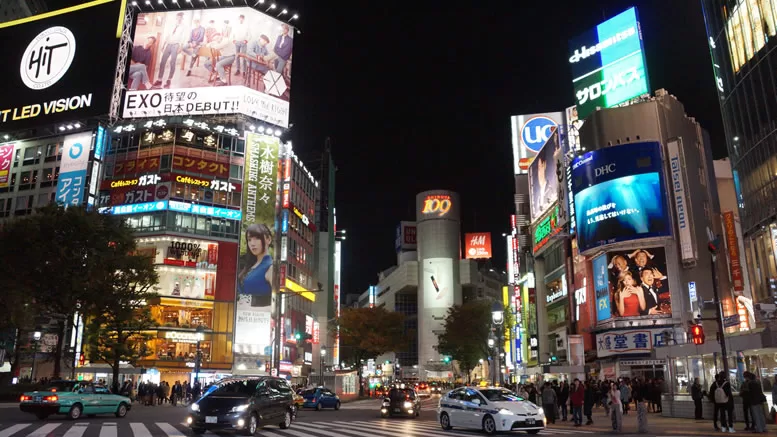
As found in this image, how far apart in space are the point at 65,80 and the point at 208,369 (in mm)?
32002

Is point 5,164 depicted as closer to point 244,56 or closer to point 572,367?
point 244,56

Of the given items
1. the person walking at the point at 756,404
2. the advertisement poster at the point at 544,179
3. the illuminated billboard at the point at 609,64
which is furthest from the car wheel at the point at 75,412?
the advertisement poster at the point at 544,179

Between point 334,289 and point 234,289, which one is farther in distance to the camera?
point 334,289

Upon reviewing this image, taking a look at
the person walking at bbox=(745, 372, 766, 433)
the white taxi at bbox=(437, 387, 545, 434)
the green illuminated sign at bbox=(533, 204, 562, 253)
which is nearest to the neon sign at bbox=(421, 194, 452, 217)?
the green illuminated sign at bbox=(533, 204, 562, 253)

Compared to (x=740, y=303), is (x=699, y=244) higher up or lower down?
higher up

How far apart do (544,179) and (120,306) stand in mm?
40579

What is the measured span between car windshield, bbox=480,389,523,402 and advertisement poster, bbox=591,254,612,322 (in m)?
29.1

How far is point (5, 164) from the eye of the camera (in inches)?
2437

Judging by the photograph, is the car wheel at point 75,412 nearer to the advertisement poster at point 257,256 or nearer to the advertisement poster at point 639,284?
the advertisement poster at point 257,256

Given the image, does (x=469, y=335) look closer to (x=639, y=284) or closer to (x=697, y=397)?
(x=639, y=284)

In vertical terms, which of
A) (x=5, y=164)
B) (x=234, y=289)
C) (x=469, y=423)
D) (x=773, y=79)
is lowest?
(x=469, y=423)

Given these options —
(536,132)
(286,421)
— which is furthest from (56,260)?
(536,132)

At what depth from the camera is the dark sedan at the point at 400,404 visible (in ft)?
89.4

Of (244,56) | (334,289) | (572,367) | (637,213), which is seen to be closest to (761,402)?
(637,213)
